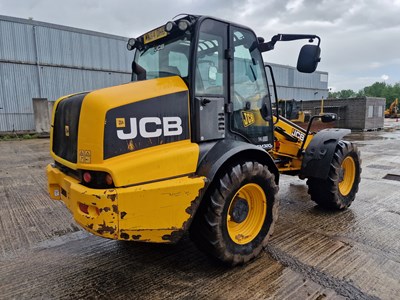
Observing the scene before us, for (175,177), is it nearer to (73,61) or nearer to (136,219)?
(136,219)

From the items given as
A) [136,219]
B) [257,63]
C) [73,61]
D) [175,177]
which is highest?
[73,61]

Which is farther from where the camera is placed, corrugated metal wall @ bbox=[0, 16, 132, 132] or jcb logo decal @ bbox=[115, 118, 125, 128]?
corrugated metal wall @ bbox=[0, 16, 132, 132]

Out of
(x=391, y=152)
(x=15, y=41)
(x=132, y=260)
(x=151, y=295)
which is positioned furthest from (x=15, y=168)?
(x=15, y=41)

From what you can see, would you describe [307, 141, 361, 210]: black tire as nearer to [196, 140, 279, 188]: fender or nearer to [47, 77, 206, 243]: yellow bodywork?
[196, 140, 279, 188]: fender

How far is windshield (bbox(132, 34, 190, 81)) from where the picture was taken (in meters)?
2.77

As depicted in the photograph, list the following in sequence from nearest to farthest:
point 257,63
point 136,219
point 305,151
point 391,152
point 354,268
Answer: point 136,219 → point 354,268 → point 257,63 → point 305,151 → point 391,152

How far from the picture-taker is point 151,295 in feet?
7.93

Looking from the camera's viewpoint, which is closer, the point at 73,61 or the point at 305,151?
the point at 305,151

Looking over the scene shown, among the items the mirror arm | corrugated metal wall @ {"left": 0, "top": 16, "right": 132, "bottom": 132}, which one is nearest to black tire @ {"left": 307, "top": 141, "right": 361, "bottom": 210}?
the mirror arm

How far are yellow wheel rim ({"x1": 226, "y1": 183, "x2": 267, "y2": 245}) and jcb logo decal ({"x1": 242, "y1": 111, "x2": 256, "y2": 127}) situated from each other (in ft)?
2.31

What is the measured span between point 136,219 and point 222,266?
1.04 m

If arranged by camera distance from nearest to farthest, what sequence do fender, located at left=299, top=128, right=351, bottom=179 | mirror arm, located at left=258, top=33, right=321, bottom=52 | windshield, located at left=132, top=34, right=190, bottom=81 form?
windshield, located at left=132, top=34, right=190, bottom=81 → mirror arm, located at left=258, top=33, right=321, bottom=52 → fender, located at left=299, top=128, right=351, bottom=179

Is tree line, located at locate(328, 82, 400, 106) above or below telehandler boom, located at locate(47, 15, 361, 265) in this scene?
above

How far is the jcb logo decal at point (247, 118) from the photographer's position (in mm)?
3193
